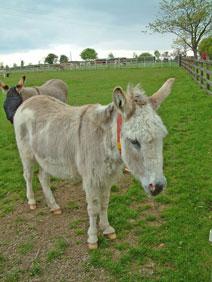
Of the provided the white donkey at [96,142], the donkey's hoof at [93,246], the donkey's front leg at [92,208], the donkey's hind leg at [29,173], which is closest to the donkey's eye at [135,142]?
the white donkey at [96,142]

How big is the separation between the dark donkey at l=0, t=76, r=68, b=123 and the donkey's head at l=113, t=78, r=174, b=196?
331 cm

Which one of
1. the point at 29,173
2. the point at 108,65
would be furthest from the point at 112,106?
the point at 108,65

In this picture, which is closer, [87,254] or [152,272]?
[152,272]

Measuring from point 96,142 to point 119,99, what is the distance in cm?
77

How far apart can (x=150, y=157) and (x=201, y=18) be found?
35.1 metres

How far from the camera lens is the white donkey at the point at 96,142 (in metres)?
2.27

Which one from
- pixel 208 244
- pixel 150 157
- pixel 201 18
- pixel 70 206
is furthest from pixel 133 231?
pixel 201 18

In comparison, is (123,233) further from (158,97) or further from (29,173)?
(158,97)

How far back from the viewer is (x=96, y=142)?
2.89 m

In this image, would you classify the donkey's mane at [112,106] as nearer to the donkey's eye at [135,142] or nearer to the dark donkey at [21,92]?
the donkey's eye at [135,142]

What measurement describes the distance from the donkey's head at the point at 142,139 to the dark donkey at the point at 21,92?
3.31m

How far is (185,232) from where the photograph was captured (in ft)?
10.9

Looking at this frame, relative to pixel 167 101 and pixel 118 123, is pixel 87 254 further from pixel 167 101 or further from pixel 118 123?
pixel 167 101

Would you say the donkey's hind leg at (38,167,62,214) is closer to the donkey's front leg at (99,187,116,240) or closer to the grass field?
the grass field
